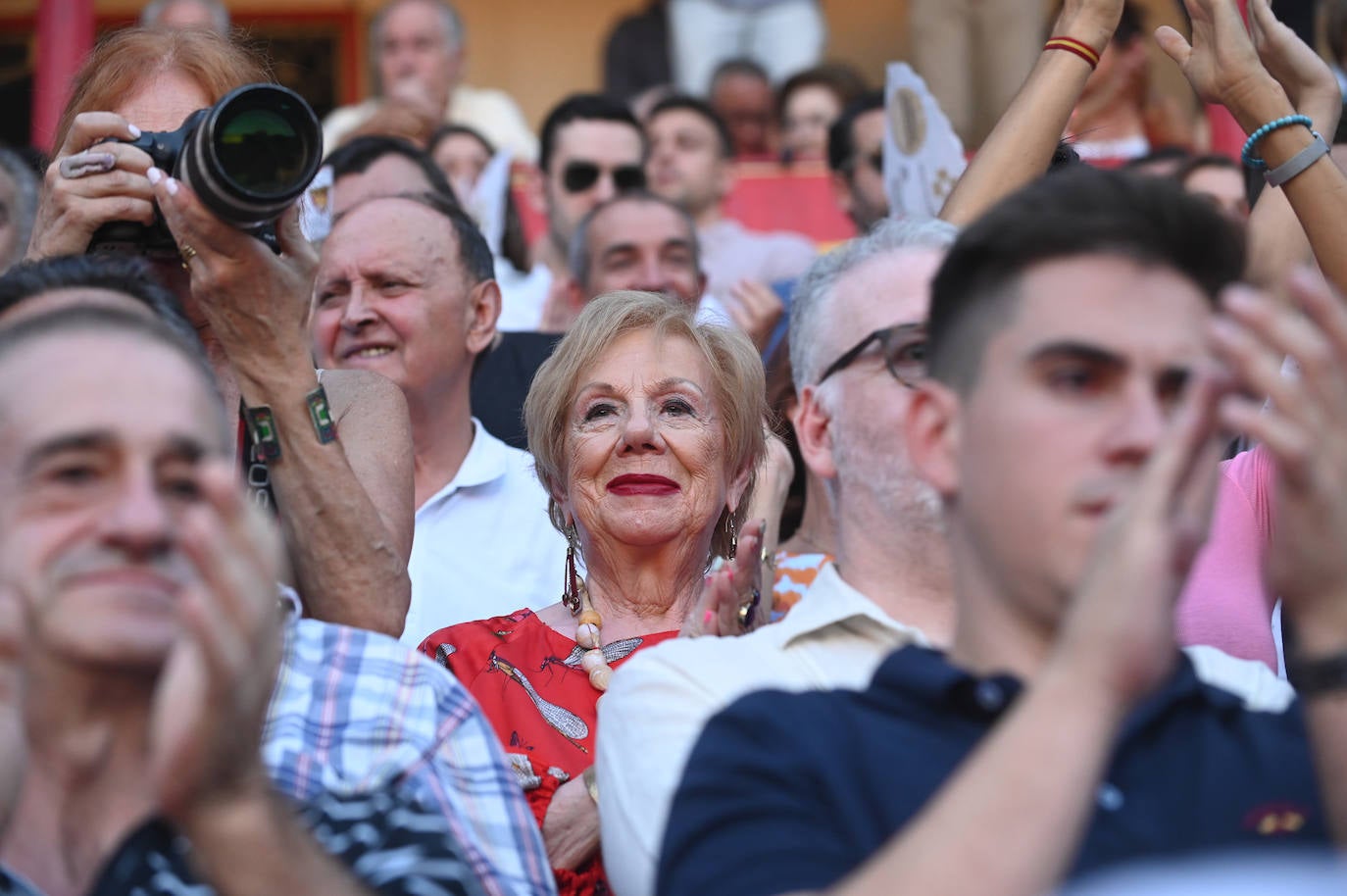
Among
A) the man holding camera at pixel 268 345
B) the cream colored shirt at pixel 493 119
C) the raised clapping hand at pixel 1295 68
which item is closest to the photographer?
the man holding camera at pixel 268 345

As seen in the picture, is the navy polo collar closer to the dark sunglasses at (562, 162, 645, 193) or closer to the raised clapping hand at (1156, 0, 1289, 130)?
the raised clapping hand at (1156, 0, 1289, 130)

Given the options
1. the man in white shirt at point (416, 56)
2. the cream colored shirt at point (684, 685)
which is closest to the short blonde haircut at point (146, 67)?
the cream colored shirt at point (684, 685)

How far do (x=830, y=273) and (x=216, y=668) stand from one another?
1.51 m

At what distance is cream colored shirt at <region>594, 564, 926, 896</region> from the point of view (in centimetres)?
218

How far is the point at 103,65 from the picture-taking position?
3117 millimetres

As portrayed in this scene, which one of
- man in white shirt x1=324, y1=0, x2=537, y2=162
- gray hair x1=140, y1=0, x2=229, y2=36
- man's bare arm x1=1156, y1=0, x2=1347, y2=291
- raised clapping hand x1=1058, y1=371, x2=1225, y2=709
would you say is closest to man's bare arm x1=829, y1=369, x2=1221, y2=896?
raised clapping hand x1=1058, y1=371, x2=1225, y2=709

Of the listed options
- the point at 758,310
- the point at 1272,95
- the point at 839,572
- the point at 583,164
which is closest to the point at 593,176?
the point at 583,164

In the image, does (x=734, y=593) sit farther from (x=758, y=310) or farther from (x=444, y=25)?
(x=444, y=25)

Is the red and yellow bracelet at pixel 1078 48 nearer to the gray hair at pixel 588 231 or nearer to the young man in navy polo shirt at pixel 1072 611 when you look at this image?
the young man in navy polo shirt at pixel 1072 611

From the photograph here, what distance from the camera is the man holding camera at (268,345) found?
103 inches

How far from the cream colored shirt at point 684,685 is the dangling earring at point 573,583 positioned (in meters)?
0.75

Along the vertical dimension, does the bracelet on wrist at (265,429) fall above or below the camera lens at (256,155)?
below

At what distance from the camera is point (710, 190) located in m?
6.61

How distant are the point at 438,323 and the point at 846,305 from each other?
4.64 ft
